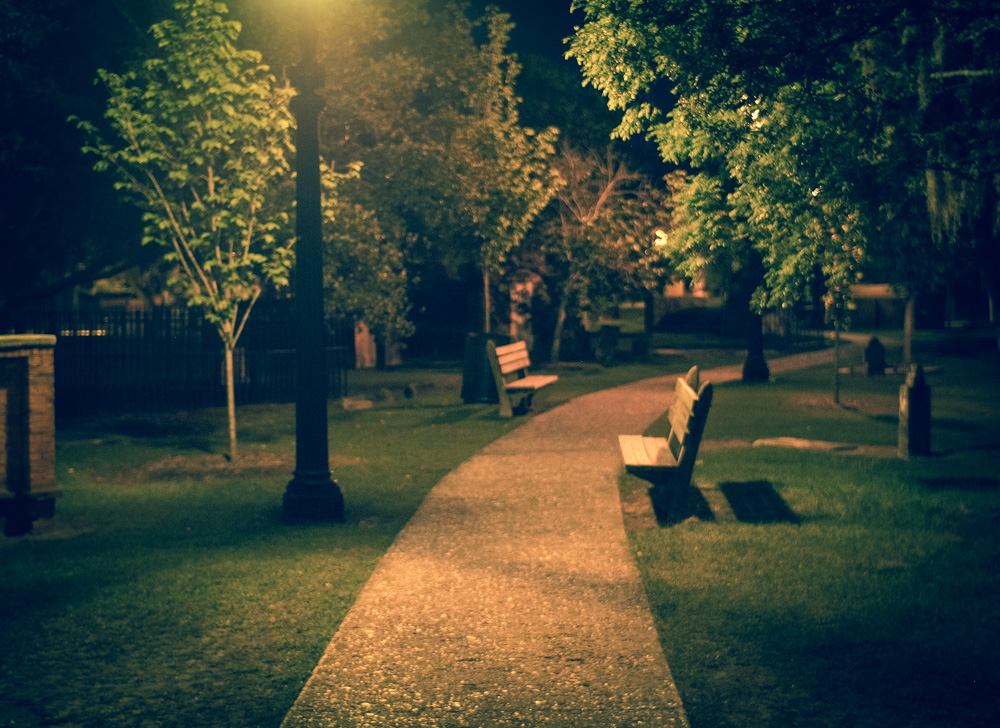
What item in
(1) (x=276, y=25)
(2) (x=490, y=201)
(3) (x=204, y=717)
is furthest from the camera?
(2) (x=490, y=201)

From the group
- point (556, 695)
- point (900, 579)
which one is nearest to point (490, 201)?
point (900, 579)

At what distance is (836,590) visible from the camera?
5.43 meters

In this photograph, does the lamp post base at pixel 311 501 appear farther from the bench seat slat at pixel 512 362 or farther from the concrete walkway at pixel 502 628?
the bench seat slat at pixel 512 362

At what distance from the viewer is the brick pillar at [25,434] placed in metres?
7.16

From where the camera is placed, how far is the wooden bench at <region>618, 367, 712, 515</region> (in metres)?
6.84

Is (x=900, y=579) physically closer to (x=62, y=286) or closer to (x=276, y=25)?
(x=276, y=25)

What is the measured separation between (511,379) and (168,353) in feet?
21.6

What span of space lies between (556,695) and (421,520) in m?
3.31

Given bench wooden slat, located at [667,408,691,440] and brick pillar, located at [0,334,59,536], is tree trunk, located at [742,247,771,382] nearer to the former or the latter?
bench wooden slat, located at [667,408,691,440]

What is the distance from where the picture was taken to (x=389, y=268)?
18.6m

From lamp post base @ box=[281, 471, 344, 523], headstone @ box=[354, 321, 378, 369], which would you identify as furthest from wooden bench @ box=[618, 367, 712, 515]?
headstone @ box=[354, 321, 378, 369]

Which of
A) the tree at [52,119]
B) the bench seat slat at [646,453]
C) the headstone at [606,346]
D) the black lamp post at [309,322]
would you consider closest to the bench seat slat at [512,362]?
the bench seat slat at [646,453]

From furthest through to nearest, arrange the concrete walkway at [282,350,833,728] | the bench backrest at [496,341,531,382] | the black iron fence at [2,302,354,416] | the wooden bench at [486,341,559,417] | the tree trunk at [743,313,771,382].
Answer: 1. the tree trunk at [743,313,771,382]
2. the black iron fence at [2,302,354,416]
3. the bench backrest at [496,341,531,382]
4. the wooden bench at [486,341,559,417]
5. the concrete walkway at [282,350,833,728]

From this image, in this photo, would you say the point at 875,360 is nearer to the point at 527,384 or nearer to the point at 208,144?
the point at 527,384
